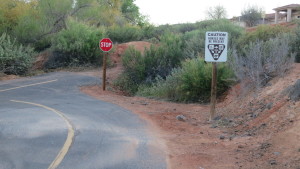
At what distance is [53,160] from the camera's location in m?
7.84

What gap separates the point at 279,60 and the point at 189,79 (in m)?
4.18

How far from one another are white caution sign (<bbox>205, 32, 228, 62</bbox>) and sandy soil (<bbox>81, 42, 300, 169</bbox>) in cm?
191

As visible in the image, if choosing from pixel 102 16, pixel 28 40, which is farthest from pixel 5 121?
pixel 102 16

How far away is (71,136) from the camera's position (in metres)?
10.1

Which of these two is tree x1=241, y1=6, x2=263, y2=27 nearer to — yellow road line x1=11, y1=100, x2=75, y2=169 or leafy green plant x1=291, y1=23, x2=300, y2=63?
leafy green plant x1=291, y1=23, x2=300, y2=63

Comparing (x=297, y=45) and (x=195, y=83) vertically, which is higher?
(x=297, y=45)

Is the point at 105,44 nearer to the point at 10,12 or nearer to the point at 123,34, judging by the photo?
the point at 10,12

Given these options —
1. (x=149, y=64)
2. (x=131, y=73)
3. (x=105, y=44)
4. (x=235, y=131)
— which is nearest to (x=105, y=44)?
(x=105, y=44)

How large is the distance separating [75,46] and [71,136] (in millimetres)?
21281

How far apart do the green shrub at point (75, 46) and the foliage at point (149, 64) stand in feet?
23.8

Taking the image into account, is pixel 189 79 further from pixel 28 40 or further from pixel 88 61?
pixel 28 40

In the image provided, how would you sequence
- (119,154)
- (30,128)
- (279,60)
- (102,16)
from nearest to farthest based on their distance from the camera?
(119,154)
(30,128)
(279,60)
(102,16)

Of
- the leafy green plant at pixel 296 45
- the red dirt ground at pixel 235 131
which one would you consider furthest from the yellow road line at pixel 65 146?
the leafy green plant at pixel 296 45

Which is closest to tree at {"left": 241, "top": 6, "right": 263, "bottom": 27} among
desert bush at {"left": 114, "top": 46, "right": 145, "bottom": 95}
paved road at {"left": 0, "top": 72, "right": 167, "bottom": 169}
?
desert bush at {"left": 114, "top": 46, "right": 145, "bottom": 95}
